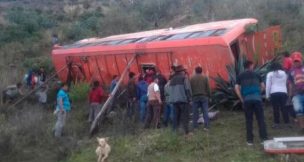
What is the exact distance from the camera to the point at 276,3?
89.9 ft

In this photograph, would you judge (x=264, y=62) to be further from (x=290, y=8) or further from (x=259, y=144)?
(x=290, y=8)

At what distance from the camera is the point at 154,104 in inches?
543

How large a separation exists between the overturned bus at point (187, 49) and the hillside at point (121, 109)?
1.40 m

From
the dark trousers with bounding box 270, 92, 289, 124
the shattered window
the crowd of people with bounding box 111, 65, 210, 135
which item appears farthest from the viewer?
the shattered window

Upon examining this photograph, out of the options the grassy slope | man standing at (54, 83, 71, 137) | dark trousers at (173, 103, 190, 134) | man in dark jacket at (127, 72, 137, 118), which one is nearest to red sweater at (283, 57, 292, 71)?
the grassy slope

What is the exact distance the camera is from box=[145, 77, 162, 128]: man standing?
1357 cm

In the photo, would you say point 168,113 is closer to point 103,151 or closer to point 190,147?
point 190,147

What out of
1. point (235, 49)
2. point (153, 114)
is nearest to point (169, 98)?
point (153, 114)

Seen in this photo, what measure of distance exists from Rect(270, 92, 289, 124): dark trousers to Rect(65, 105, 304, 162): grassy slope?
30cm

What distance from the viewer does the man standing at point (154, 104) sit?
1357 cm

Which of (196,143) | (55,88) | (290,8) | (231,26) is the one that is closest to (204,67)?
(231,26)

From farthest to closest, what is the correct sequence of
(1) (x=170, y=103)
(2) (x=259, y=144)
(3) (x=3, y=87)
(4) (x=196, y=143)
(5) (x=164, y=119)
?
(3) (x=3, y=87), (5) (x=164, y=119), (1) (x=170, y=103), (4) (x=196, y=143), (2) (x=259, y=144)

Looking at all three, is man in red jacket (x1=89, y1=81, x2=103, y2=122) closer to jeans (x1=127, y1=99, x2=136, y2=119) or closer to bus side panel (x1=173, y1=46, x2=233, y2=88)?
jeans (x1=127, y1=99, x2=136, y2=119)

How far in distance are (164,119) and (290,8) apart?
15099mm
